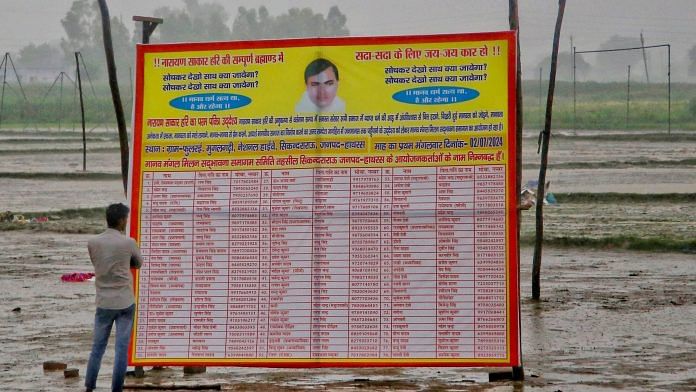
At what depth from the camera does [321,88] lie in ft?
30.2

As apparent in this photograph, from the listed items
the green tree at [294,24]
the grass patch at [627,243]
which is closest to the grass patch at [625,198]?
the grass patch at [627,243]

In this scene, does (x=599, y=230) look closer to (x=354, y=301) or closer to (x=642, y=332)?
(x=642, y=332)

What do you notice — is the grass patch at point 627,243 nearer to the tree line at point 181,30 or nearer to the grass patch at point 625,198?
the grass patch at point 625,198

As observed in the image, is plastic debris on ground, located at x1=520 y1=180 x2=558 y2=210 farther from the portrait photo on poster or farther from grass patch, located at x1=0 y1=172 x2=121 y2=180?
the portrait photo on poster

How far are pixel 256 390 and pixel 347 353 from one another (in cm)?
79

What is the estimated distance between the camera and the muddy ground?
9.88 metres

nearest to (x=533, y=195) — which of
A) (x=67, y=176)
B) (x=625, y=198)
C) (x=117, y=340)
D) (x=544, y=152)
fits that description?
(x=625, y=198)

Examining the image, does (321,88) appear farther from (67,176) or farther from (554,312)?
(67,176)

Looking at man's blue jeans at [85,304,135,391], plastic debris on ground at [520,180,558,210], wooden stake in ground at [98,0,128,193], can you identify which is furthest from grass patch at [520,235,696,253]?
man's blue jeans at [85,304,135,391]

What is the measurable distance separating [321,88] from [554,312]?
5285mm

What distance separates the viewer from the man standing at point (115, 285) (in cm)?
882

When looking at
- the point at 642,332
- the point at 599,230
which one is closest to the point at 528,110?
the point at 599,230

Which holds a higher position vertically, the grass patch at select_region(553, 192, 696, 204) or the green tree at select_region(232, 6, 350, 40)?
the green tree at select_region(232, 6, 350, 40)

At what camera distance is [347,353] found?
29.9ft
